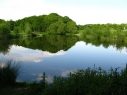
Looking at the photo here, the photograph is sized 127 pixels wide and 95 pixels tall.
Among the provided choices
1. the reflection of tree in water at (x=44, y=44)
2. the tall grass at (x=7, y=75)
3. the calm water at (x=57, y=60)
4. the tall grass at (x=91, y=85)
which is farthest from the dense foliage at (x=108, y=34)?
the tall grass at (x=91, y=85)

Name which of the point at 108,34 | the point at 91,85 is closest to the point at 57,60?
the point at 91,85

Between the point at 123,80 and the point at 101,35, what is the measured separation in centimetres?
4622

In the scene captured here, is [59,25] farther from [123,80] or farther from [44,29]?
[123,80]

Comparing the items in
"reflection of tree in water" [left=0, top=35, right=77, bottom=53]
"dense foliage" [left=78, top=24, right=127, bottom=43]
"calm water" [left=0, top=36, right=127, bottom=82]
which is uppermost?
"dense foliage" [left=78, top=24, right=127, bottom=43]

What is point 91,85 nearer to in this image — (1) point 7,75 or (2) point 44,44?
(1) point 7,75

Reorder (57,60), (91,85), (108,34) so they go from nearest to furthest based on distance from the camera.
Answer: (91,85) → (57,60) → (108,34)

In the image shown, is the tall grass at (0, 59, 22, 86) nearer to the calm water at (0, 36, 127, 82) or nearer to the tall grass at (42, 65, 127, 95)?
the calm water at (0, 36, 127, 82)

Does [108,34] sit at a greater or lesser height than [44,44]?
greater

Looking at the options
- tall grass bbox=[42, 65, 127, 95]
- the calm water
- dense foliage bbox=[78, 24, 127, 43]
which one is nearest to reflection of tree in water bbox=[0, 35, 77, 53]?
the calm water

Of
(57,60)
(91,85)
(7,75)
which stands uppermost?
(91,85)

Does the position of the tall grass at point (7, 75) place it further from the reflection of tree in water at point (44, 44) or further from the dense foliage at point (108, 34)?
the dense foliage at point (108, 34)

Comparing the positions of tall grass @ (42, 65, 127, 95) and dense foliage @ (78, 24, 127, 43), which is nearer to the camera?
tall grass @ (42, 65, 127, 95)

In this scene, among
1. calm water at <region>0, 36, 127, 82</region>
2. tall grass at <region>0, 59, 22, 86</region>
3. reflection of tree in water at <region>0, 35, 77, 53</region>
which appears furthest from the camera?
reflection of tree in water at <region>0, 35, 77, 53</region>

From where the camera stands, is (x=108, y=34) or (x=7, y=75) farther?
(x=108, y=34)
